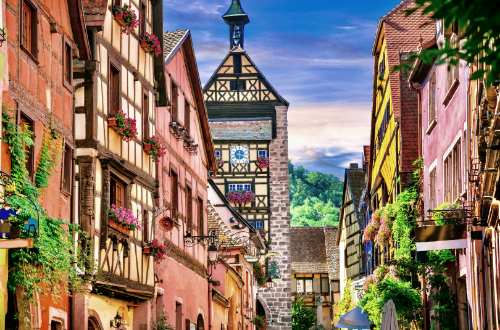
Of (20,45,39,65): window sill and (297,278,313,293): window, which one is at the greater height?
(297,278,313,293): window

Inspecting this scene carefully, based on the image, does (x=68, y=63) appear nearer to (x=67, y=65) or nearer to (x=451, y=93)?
(x=67, y=65)

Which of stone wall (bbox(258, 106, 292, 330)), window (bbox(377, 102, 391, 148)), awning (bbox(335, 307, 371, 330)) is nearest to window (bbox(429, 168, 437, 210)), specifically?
window (bbox(377, 102, 391, 148))

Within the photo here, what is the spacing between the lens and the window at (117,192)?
61.3 feet

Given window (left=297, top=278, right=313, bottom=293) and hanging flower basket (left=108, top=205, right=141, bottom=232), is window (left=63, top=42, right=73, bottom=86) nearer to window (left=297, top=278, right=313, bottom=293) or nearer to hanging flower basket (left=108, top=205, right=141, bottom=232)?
hanging flower basket (left=108, top=205, right=141, bottom=232)

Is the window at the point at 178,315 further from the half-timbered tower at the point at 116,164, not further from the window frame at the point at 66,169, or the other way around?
the window frame at the point at 66,169

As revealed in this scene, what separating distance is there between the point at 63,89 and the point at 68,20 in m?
1.08

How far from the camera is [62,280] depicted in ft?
45.7

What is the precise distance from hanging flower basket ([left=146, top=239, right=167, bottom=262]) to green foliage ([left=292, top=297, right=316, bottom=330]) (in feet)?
153

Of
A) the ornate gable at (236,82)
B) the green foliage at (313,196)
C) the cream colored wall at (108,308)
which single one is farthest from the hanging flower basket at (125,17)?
the green foliage at (313,196)

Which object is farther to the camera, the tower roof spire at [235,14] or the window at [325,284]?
the window at [325,284]

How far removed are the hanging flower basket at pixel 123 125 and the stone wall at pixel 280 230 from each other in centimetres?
3794


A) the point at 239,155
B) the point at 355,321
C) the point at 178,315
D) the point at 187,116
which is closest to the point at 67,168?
the point at 178,315

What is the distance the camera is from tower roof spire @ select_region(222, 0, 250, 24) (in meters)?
63.2

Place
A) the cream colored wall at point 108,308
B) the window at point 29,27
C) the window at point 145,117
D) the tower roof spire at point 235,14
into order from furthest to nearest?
the tower roof spire at point 235,14, the window at point 145,117, the cream colored wall at point 108,308, the window at point 29,27
